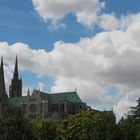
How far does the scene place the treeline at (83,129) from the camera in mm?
78188

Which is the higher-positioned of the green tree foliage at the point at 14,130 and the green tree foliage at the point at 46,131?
the green tree foliage at the point at 46,131

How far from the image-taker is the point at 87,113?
4072 inches

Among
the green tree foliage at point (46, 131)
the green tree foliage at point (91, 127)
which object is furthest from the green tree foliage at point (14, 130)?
the green tree foliage at point (46, 131)

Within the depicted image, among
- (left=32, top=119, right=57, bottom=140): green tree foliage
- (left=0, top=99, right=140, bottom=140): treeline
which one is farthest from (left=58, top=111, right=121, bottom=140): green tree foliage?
(left=32, top=119, right=57, bottom=140): green tree foliage

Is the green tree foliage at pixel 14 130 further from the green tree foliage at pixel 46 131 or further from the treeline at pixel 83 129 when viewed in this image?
the green tree foliage at pixel 46 131

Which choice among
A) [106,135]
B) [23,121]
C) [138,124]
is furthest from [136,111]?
[23,121]

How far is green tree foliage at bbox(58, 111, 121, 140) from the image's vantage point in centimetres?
8669

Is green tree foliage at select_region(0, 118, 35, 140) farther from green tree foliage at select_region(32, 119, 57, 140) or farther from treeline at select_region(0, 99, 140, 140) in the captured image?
green tree foliage at select_region(32, 119, 57, 140)

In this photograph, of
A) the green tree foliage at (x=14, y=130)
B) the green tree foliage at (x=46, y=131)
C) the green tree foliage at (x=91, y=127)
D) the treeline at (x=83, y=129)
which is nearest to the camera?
the green tree foliage at (x=14, y=130)

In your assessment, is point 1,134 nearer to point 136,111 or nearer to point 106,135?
point 106,135

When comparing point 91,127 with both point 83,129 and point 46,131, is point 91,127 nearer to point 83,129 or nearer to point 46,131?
point 83,129

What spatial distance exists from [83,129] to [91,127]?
9.24ft

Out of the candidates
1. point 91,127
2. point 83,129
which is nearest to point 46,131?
point 83,129

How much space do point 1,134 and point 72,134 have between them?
25833mm
